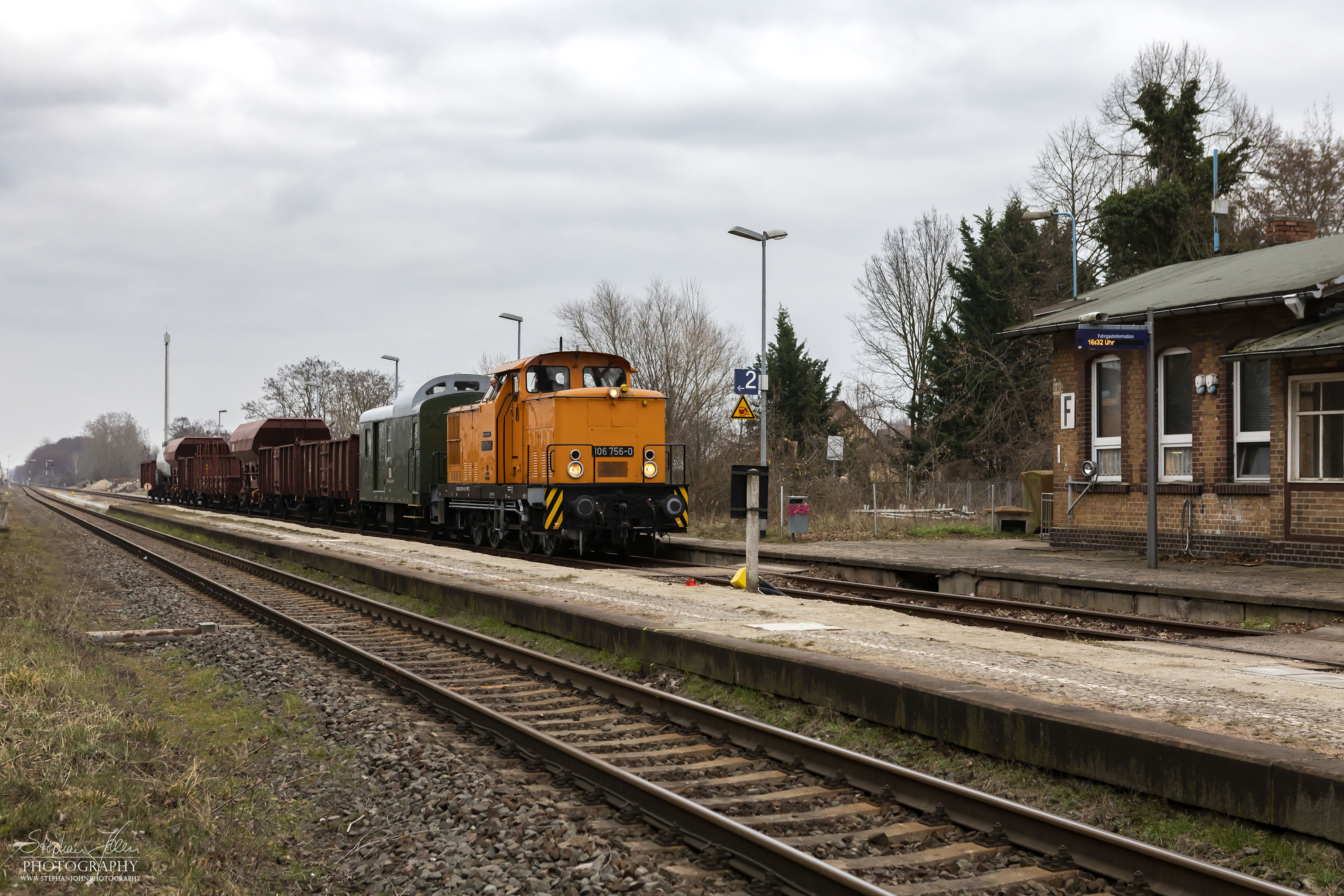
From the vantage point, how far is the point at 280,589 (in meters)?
17.8

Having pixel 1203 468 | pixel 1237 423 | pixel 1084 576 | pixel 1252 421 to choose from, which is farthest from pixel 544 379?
pixel 1252 421

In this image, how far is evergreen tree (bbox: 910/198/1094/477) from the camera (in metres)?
45.8

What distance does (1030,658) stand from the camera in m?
9.31

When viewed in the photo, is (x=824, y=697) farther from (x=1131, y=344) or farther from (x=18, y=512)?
(x=18, y=512)

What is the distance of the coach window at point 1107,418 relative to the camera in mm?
20469

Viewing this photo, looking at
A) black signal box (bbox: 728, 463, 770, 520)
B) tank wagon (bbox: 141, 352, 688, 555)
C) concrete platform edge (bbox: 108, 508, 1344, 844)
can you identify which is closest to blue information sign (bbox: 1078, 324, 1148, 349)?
black signal box (bbox: 728, 463, 770, 520)

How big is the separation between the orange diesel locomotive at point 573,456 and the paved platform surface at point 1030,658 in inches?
108

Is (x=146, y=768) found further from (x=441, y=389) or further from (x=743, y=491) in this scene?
(x=441, y=389)

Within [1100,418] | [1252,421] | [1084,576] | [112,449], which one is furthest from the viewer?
[112,449]

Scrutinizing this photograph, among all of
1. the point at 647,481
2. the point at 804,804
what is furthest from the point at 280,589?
the point at 804,804

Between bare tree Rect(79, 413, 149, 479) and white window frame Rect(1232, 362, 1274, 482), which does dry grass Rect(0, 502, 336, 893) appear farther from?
bare tree Rect(79, 413, 149, 479)

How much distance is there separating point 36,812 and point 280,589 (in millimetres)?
13195

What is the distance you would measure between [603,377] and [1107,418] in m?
9.45

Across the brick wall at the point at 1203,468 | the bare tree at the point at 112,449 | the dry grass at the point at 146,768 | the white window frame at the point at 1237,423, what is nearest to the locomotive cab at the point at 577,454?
the brick wall at the point at 1203,468
